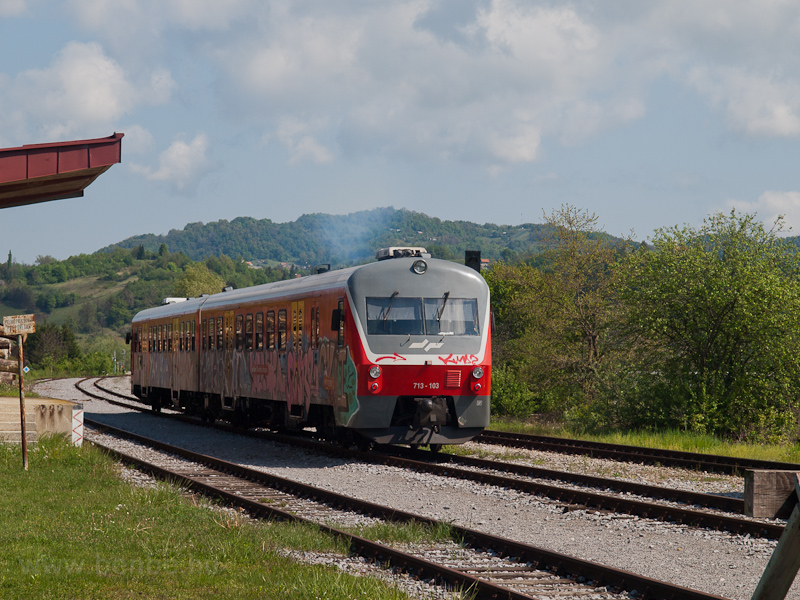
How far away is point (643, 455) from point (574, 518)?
19.3 ft

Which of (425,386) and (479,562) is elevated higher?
(425,386)

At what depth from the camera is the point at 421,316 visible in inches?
665

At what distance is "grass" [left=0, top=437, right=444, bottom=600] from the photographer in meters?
7.27

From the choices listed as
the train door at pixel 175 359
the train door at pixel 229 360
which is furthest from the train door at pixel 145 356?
the train door at pixel 229 360

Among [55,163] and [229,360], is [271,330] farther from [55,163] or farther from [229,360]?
[55,163]

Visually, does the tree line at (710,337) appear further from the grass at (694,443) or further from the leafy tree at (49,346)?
the leafy tree at (49,346)

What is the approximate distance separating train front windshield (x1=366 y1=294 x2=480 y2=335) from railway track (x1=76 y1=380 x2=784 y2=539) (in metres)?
2.30

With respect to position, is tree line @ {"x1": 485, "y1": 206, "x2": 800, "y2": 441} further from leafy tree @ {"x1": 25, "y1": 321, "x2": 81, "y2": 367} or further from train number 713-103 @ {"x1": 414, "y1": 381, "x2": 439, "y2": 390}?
leafy tree @ {"x1": 25, "y1": 321, "x2": 81, "y2": 367}

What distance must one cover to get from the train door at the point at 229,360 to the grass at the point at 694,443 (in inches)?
314

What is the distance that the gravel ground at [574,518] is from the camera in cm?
849

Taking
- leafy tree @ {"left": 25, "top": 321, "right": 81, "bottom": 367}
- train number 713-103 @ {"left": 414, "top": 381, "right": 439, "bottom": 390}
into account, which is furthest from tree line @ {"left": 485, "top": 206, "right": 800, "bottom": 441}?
leafy tree @ {"left": 25, "top": 321, "right": 81, "bottom": 367}

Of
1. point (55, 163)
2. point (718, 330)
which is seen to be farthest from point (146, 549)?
point (718, 330)

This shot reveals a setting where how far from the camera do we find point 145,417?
32.1 m

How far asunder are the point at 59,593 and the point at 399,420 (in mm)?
10004
